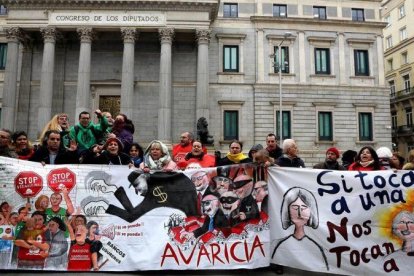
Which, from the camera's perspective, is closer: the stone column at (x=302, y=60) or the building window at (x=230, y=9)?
the stone column at (x=302, y=60)

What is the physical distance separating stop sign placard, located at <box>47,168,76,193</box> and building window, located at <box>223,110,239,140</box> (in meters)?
25.9

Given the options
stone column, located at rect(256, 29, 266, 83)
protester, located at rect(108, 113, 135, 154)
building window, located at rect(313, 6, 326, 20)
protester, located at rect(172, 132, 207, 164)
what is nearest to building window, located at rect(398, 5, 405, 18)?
building window, located at rect(313, 6, 326, 20)

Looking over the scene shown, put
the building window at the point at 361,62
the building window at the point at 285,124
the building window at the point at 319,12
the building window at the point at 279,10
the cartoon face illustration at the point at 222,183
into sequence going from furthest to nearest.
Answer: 1. the building window at the point at 319,12
2. the building window at the point at 279,10
3. the building window at the point at 361,62
4. the building window at the point at 285,124
5. the cartoon face illustration at the point at 222,183

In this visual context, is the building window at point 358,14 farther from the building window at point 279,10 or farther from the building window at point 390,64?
the building window at point 390,64

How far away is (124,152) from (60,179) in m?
1.85

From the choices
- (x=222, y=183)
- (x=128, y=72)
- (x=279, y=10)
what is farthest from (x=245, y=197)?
(x=279, y=10)

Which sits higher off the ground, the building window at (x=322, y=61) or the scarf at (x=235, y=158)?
the building window at (x=322, y=61)

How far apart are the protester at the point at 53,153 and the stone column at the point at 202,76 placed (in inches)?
884

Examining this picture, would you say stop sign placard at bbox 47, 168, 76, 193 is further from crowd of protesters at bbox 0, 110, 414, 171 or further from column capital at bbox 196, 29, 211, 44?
column capital at bbox 196, 29, 211, 44

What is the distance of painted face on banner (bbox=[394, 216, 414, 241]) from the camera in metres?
6.78

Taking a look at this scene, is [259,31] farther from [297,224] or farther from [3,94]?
[297,224]

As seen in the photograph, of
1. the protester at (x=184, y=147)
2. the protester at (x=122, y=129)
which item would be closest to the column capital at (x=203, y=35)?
the protester at (x=184, y=147)

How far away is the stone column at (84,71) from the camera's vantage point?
29.7 m

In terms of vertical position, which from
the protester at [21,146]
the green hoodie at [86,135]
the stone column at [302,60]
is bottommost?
the protester at [21,146]
